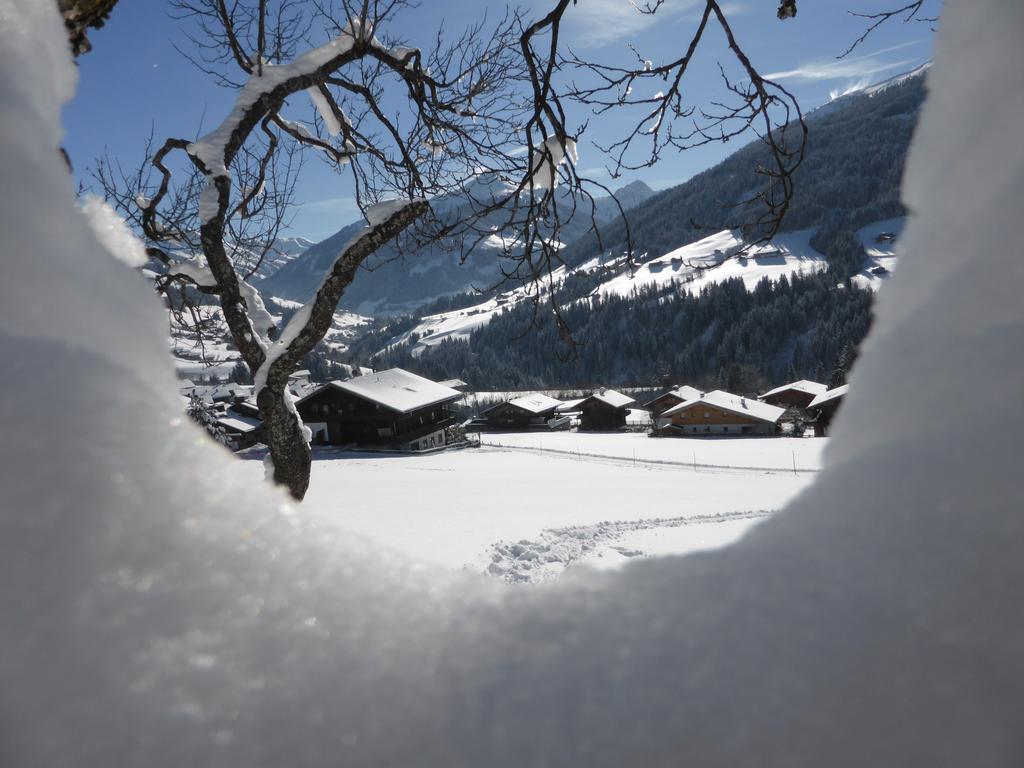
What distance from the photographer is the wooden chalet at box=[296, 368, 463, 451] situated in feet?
110

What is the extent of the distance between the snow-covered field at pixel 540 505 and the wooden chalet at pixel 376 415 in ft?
20.2

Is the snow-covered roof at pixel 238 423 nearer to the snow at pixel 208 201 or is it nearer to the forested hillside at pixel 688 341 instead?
the snow at pixel 208 201

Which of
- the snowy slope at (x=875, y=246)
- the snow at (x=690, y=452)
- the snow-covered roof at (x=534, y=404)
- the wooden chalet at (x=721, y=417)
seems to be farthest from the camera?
the snowy slope at (x=875, y=246)

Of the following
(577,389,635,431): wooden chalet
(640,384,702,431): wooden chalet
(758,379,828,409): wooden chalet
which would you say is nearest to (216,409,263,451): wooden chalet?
(577,389,635,431): wooden chalet

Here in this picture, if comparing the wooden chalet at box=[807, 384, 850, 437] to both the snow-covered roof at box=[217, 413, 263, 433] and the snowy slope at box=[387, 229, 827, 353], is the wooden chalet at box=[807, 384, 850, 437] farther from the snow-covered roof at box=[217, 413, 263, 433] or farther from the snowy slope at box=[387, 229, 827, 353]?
the snowy slope at box=[387, 229, 827, 353]

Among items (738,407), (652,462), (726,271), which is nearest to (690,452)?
(652,462)

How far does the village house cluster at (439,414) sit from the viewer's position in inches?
1326

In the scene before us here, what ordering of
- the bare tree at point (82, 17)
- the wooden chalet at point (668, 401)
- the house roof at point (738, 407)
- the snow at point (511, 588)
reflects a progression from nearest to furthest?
the snow at point (511, 588) → the bare tree at point (82, 17) → the house roof at point (738, 407) → the wooden chalet at point (668, 401)

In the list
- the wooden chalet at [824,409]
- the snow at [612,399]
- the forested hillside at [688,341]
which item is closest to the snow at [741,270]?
the forested hillside at [688,341]

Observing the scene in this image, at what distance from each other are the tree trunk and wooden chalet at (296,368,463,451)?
2854 centimetres

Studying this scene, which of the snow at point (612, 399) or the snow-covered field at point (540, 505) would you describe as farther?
the snow at point (612, 399)

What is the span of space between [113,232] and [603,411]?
4893 centimetres

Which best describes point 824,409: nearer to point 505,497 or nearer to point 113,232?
point 505,497

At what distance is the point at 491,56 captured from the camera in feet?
15.1
